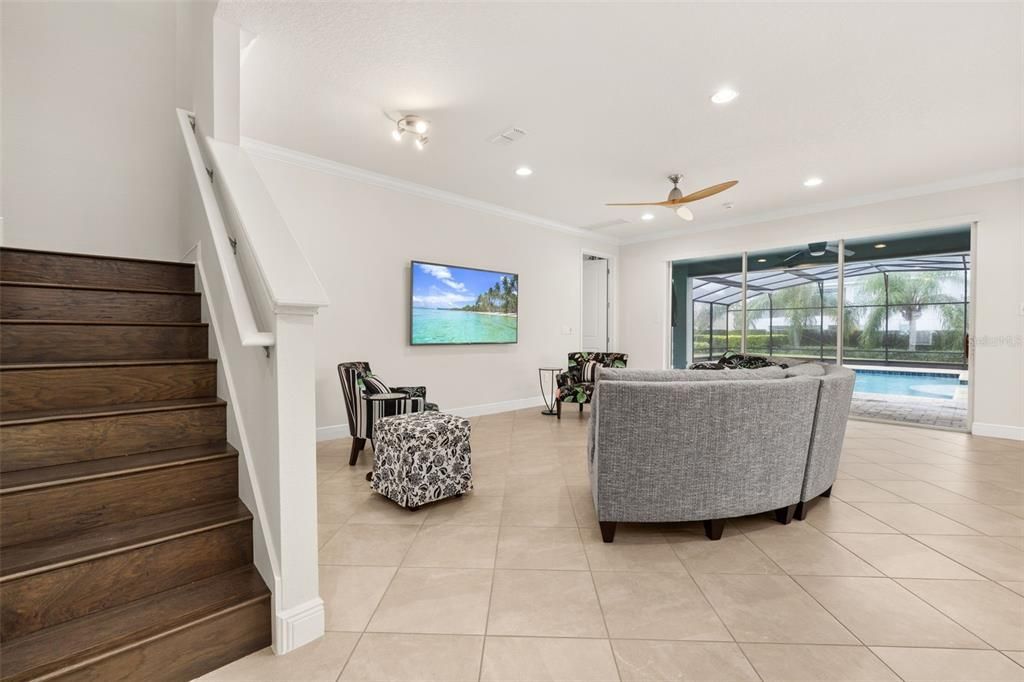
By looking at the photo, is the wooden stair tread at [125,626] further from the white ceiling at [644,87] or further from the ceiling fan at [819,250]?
the ceiling fan at [819,250]

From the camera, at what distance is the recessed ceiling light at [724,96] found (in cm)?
298

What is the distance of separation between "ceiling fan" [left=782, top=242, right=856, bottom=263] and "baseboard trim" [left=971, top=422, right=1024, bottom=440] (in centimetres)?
230

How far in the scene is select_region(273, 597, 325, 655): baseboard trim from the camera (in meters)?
1.47

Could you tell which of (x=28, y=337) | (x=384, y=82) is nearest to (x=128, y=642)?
(x=28, y=337)

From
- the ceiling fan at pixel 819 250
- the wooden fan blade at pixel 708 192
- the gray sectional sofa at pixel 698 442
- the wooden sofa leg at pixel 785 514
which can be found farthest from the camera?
the ceiling fan at pixel 819 250

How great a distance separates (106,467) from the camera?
154 centimetres

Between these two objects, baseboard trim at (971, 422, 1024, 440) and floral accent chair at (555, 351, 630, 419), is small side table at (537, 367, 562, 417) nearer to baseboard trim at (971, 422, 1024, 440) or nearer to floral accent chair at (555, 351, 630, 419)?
floral accent chair at (555, 351, 630, 419)

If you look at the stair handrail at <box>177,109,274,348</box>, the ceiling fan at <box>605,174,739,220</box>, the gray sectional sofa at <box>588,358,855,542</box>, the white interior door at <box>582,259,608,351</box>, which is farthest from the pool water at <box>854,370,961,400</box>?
the stair handrail at <box>177,109,274,348</box>

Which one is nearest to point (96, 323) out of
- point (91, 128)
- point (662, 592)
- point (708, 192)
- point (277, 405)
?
point (277, 405)

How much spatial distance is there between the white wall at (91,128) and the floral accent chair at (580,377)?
4.09 metres

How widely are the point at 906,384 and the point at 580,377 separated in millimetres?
4384

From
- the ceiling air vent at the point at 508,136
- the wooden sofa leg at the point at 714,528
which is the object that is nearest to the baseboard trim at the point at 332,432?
the ceiling air vent at the point at 508,136

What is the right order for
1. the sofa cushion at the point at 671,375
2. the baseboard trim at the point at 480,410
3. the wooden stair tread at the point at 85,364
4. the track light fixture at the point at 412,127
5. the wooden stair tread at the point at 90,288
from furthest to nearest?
1. the baseboard trim at the point at 480,410
2. the track light fixture at the point at 412,127
3. the sofa cushion at the point at 671,375
4. the wooden stair tread at the point at 90,288
5. the wooden stair tread at the point at 85,364

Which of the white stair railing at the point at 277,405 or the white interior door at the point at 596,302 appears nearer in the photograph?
the white stair railing at the point at 277,405
